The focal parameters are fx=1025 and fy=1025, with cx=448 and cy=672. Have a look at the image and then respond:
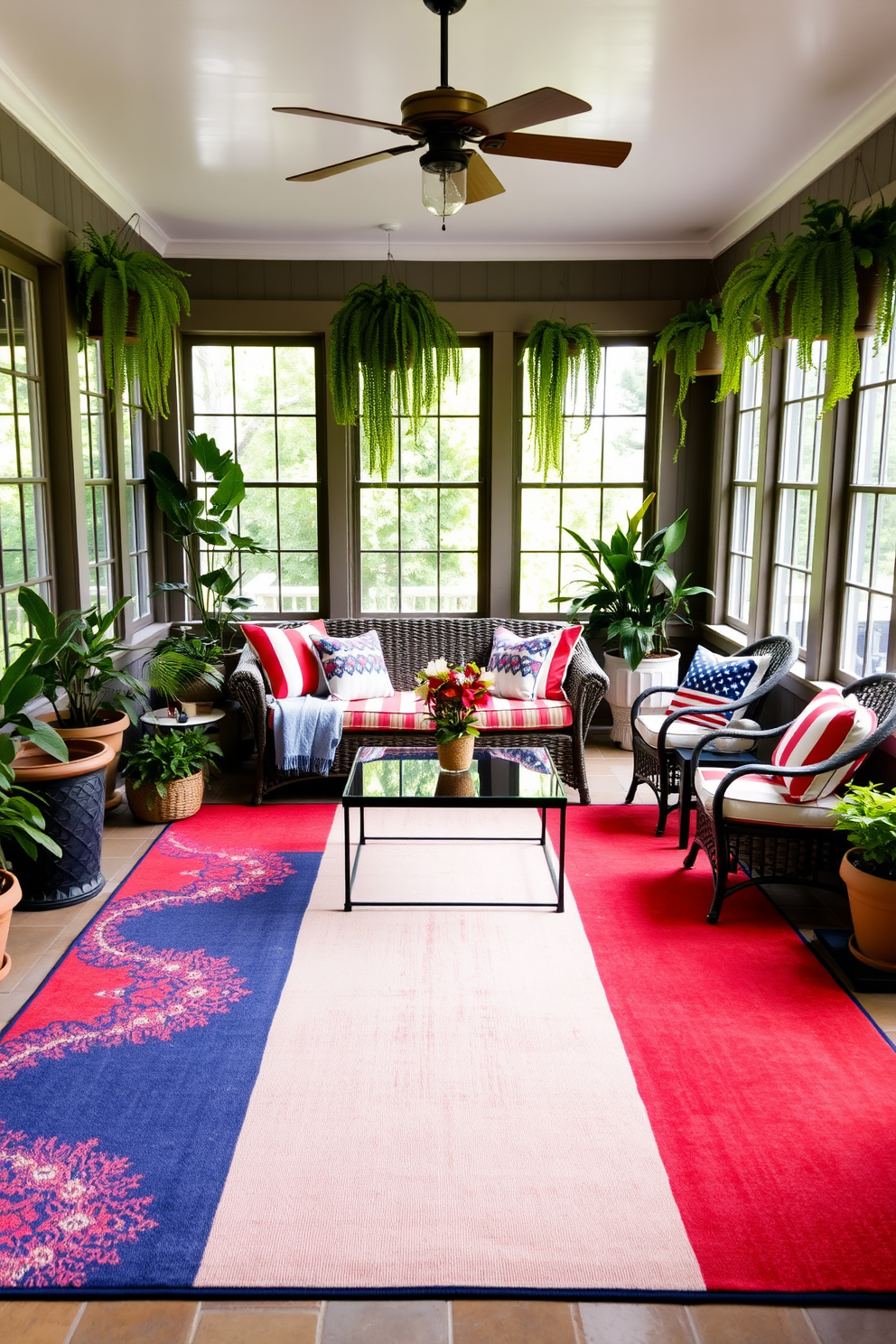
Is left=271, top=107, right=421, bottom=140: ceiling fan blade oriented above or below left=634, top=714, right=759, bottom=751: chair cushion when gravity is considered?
above

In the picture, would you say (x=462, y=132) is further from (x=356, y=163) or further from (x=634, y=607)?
(x=634, y=607)

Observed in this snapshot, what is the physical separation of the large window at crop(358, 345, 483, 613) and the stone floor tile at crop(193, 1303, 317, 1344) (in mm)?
4728

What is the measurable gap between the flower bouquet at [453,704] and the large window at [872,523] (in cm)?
158

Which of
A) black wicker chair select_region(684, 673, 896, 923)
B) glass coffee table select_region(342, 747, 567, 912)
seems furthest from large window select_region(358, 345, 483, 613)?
black wicker chair select_region(684, 673, 896, 923)

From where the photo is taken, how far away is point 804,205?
4547mm

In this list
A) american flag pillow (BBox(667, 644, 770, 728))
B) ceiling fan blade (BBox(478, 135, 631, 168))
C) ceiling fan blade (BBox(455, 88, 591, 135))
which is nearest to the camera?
ceiling fan blade (BBox(455, 88, 591, 135))

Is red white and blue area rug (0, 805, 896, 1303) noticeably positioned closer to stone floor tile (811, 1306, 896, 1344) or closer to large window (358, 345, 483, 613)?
stone floor tile (811, 1306, 896, 1344)

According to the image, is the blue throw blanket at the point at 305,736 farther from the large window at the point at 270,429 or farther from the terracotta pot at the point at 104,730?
the large window at the point at 270,429

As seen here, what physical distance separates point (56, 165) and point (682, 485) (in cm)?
374

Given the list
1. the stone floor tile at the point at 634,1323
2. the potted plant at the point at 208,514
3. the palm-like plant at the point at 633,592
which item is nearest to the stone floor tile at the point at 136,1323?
the stone floor tile at the point at 634,1323

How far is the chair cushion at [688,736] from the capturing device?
4.49 metres

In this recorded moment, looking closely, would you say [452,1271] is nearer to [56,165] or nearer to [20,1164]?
[20,1164]

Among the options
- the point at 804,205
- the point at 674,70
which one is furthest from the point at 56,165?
the point at 804,205

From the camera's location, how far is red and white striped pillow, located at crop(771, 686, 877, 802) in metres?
3.53
